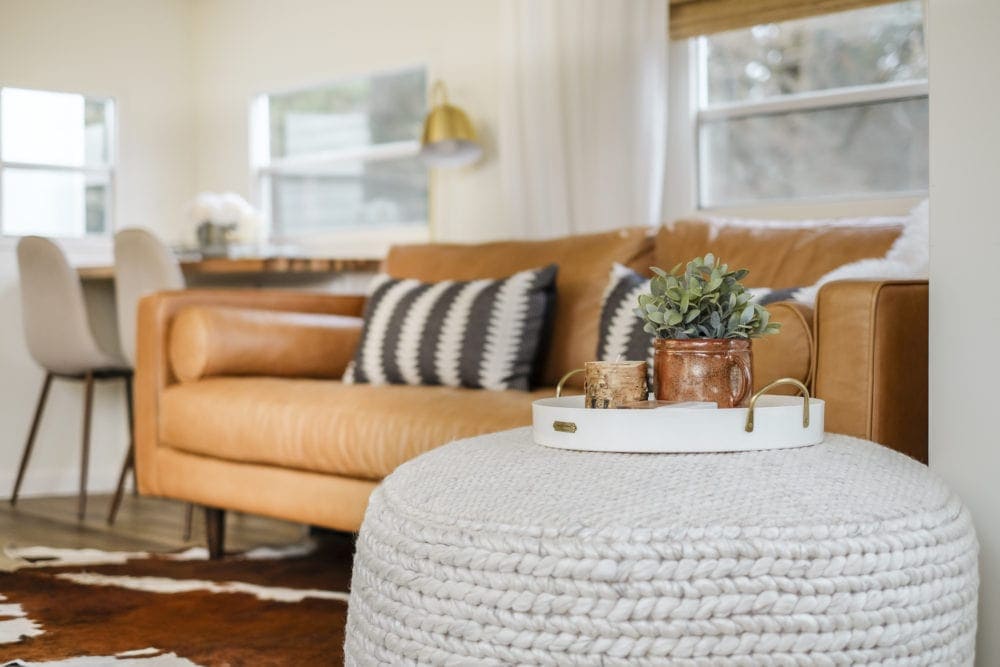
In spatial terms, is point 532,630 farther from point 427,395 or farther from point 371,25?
point 371,25

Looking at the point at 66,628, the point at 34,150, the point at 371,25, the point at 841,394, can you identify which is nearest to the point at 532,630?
the point at 841,394

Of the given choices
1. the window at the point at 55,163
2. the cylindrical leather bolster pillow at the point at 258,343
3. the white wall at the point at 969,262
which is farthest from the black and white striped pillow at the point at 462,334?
the window at the point at 55,163

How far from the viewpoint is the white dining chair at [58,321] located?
3.96 m

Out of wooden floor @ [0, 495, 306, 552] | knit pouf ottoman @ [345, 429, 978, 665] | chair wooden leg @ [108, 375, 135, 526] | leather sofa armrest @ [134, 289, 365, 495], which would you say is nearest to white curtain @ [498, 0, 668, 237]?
leather sofa armrest @ [134, 289, 365, 495]

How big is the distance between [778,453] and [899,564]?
23 centimetres

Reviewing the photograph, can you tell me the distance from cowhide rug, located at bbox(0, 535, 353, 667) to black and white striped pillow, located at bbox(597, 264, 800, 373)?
841 mm

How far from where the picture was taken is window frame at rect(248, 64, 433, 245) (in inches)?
179

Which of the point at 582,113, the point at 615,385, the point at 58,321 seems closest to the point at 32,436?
the point at 58,321

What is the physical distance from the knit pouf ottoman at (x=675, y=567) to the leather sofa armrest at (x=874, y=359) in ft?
1.45

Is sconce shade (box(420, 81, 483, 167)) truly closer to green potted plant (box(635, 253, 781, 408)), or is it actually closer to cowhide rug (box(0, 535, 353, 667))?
cowhide rug (box(0, 535, 353, 667))

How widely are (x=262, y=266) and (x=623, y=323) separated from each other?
1.78 meters

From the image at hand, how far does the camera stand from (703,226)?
112 inches

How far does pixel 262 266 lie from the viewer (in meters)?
3.95

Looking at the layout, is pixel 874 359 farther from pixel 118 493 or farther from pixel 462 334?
pixel 118 493
